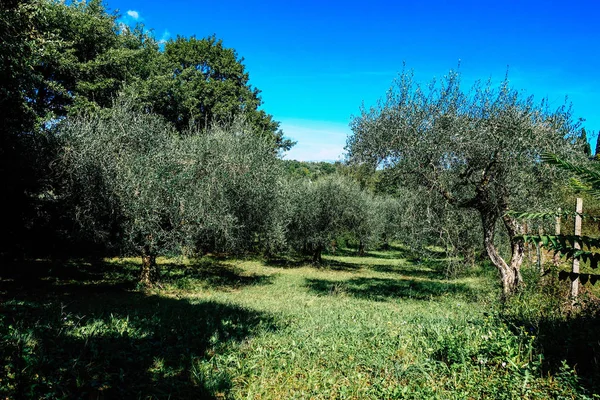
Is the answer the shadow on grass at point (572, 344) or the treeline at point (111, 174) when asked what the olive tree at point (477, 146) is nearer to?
the shadow on grass at point (572, 344)

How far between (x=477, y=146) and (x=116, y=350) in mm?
8971

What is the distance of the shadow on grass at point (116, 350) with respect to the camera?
4238 mm

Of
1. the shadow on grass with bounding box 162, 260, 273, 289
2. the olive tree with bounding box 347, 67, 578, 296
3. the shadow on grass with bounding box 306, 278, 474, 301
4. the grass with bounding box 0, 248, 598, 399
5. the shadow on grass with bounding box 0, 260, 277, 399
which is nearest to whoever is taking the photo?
the shadow on grass with bounding box 0, 260, 277, 399

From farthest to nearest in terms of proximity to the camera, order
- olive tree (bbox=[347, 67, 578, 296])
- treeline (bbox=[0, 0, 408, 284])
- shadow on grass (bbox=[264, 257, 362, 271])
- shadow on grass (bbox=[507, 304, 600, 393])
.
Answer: shadow on grass (bbox=[264, 257, 362, 271])
treeline (bbox=[0, 0, 408, 284])
olive tree (bbox=[347, 67, 578, 296])
shadow on grass (bbox=[507, 304, 600, 393])

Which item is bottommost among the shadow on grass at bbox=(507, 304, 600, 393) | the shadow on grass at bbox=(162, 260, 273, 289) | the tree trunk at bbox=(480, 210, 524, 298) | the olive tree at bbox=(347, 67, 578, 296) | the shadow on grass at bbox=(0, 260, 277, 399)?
the shadow on grass at bbox=(162, 260, 273, 289)

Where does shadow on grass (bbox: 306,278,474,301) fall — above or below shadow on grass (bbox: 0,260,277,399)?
below

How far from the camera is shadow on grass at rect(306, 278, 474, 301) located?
571 inches

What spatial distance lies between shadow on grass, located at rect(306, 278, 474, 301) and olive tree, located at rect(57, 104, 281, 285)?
5.47 m

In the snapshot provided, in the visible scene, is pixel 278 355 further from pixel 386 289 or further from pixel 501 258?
pixel 386 289

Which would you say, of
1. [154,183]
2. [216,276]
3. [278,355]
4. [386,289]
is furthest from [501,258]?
[216,276]

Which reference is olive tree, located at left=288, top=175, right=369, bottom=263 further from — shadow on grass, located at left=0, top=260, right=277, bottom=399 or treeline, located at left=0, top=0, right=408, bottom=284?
shadow on grass, located at left=0, top=260, right=277, bottom=399

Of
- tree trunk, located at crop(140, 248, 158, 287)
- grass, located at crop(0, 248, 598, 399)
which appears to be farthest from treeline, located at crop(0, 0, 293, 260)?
grass, located at crop(0, 248, 598, 399)

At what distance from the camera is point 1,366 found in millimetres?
4168

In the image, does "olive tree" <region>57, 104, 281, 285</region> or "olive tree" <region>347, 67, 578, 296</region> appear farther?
"olive tree" <region>57, 104, 281, 285</region>
